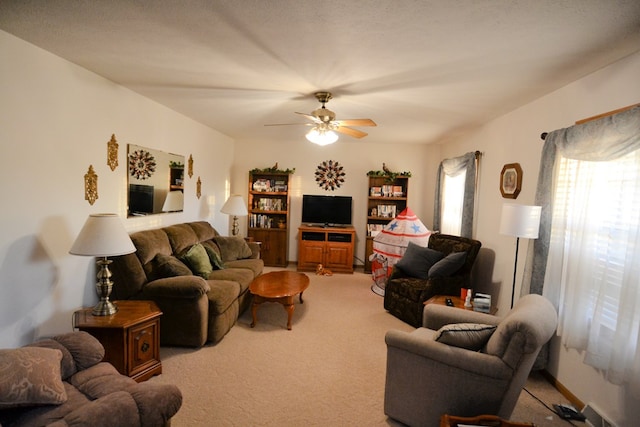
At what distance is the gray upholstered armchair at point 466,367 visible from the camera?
1775 mm

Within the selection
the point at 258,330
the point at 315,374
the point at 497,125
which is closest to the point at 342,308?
the point at 258,330

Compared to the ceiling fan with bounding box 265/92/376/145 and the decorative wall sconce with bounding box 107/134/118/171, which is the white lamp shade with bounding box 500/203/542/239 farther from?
the decorative wall sconce with bounding box 107/134/118/171

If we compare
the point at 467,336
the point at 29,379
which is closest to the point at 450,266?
the point at 467,336

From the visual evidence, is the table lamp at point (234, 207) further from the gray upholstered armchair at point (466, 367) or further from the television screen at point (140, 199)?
the gray upholstered armchair at point (466, 367)

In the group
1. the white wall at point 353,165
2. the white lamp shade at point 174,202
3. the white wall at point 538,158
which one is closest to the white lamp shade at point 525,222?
the white wall at point 538,158

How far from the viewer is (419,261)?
4.22 metres

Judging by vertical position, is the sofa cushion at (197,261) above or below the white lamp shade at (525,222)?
below

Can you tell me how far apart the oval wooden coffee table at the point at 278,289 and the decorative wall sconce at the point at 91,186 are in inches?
68.9

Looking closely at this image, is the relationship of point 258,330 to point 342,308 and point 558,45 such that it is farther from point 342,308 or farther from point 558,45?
point 558,45

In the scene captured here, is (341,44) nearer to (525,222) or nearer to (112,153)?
(525,222)

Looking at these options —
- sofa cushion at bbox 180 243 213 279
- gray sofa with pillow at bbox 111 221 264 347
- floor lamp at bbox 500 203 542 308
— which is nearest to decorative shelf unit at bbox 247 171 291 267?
gray sofa with pillow at bbox 111 221 264 347

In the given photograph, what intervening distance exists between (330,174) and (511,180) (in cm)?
341

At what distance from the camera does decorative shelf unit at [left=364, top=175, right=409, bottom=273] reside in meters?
6.14

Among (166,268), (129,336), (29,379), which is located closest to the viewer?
(29,379)
